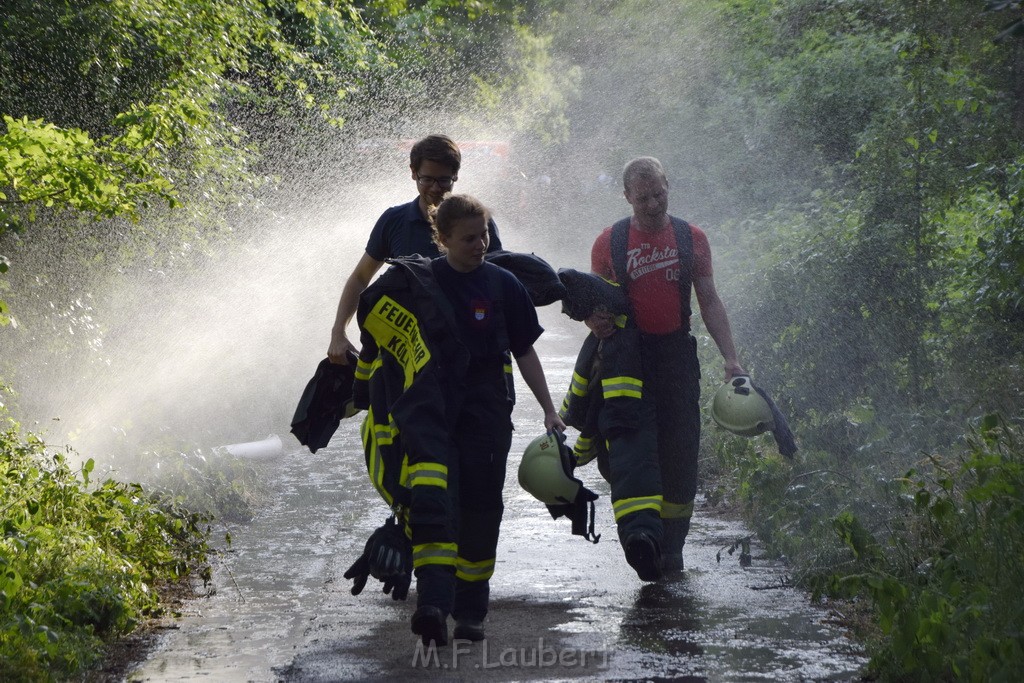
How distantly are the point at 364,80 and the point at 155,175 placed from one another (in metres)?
7.50

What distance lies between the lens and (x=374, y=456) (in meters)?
5.28

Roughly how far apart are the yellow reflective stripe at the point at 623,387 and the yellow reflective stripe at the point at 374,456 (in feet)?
4.09

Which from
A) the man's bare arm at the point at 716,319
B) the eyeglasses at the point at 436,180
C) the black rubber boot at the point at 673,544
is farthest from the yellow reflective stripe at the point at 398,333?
the black rubber boot at the point at 673,544

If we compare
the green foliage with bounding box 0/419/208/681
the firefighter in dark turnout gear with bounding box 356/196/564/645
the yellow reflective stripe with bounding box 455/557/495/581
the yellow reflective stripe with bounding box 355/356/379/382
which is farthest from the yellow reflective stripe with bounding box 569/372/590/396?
the green foliage with bounding box 0/419/208/681

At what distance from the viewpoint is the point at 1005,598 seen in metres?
4.03

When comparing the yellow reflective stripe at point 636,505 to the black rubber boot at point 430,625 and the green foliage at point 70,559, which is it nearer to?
the black rubber boot at point 430,625

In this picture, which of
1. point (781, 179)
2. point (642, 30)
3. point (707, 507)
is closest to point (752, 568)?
point (707, 507)

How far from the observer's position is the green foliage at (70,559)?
15.5 ft

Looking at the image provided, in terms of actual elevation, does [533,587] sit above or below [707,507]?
below

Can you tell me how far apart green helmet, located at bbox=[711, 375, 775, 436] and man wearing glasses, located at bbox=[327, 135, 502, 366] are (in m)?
1.32

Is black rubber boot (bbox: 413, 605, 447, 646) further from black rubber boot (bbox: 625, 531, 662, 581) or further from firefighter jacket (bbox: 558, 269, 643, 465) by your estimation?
firefighter jacket (bbox: 558, 269, 643, 465)

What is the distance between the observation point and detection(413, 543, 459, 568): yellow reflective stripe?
4.81 meters

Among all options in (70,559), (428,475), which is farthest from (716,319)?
(70,559)

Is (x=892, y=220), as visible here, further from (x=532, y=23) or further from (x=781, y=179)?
(x=532, y=23)
